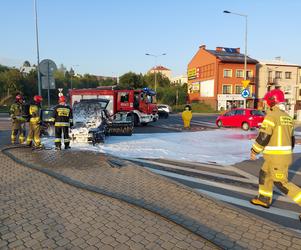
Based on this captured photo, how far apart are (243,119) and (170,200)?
14.8 metres

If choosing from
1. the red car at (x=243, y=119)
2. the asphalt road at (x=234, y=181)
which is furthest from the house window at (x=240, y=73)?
the asphalt road at (x=234, y=181)

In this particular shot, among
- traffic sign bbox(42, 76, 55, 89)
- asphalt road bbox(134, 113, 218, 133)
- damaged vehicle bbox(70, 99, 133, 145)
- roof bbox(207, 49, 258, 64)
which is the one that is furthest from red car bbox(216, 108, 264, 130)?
roof bbox(207, 49, 258, 64)

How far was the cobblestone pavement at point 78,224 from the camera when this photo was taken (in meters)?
3.63

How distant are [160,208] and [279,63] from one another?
2285 inches

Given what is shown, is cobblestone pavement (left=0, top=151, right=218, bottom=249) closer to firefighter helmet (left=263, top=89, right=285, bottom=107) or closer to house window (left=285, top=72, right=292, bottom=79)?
firefighter helmet (left=263, top=89, right=285, bottom=107)

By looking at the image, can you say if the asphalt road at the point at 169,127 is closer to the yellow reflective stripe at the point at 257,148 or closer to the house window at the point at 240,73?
the yellow reflective stripe at the point at 257,148

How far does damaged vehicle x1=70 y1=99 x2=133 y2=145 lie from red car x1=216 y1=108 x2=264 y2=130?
8.31 metres

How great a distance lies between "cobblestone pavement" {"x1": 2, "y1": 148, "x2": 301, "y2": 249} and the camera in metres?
3.83

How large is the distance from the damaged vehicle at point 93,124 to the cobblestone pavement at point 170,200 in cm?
232

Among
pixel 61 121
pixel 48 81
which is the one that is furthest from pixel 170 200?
pixel 48 81

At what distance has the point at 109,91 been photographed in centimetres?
2017

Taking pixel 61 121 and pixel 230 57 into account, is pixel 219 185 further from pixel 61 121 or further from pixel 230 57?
pixel 230 57

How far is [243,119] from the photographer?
18828 mm

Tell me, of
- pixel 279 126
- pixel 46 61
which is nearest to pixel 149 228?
pixel 279 126
